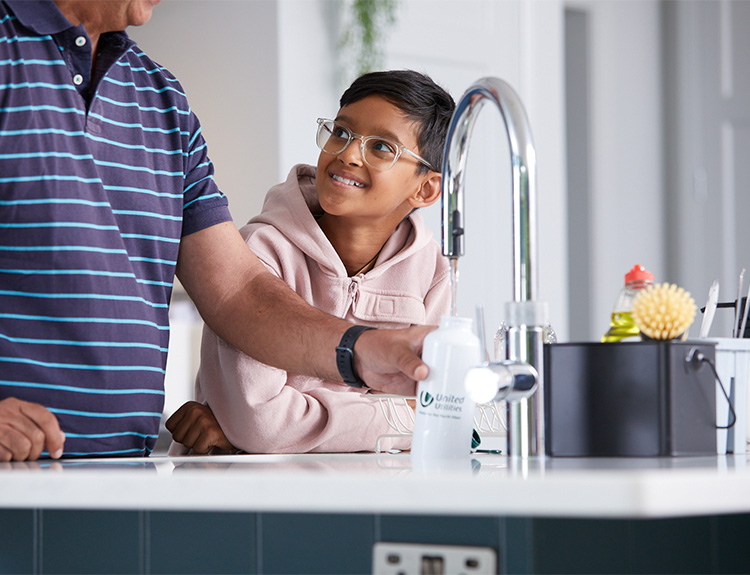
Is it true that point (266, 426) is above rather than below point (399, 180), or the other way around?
below

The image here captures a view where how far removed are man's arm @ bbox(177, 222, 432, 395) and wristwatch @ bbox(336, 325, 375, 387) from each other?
12 mm

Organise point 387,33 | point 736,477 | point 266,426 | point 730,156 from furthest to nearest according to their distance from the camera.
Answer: point 730,156
point 387,33
point 266,426
point 736,477

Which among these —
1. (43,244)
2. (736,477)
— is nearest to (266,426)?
(43,244)

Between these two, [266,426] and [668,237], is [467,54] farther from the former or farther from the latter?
[266,426]

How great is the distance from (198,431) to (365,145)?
23.4 inches

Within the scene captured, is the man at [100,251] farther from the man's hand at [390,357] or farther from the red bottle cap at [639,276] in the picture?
the red bottle cap at [639,276]

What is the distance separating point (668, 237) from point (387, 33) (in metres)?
1.98

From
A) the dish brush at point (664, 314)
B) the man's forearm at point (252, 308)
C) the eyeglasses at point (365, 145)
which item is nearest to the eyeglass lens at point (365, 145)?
the eyeglasses at point (365, 145)

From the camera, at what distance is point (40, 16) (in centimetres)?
125

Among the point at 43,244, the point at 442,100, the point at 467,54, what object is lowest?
the point at 43,244

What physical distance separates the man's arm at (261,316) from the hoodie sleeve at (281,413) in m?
0.05

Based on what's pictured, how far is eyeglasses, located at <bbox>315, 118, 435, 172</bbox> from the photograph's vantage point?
1706 mm

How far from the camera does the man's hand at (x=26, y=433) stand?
3.31 ft

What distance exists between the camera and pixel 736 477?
0.71 meters
